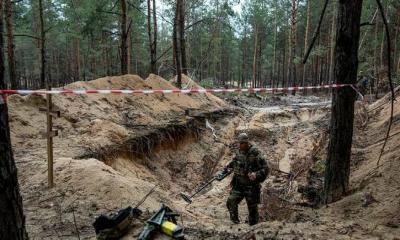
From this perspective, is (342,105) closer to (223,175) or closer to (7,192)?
(223,175)

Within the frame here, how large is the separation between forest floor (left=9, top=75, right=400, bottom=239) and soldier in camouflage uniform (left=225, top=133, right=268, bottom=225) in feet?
1.25

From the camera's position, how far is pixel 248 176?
650cm

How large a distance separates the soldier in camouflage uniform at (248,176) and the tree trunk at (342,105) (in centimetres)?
122

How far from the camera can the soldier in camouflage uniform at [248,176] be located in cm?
658

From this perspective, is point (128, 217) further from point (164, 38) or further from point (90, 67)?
point (164, 38)

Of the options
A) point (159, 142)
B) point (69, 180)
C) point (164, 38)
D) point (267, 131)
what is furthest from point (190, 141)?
point (164, 38)

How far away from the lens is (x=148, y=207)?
5.70 metres

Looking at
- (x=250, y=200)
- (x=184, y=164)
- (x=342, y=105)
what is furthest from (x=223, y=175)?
(x=184, y=164)

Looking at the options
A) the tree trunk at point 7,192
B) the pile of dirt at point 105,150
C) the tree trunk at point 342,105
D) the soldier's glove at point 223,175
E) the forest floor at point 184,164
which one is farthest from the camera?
the soldier's glove at point 223,175

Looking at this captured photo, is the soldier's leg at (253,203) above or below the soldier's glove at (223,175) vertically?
below

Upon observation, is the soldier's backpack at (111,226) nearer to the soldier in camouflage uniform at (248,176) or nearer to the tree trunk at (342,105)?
the soldier in camouflage uniform at (248,176)

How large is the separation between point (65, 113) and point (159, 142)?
2.71m

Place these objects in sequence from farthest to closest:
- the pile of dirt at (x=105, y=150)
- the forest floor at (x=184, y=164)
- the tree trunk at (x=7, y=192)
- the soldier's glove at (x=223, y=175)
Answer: the soldier's glove at (x=223, y=175)
the pile of dirt at (x=105, y=150)
the forest floor at (x=184, y=164)
the tree trunk at (x=7, y=192)

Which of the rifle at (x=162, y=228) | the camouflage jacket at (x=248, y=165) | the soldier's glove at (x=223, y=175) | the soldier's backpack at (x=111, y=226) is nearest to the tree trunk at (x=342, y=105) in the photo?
the camouflage jacket at (x=248, y=165)
